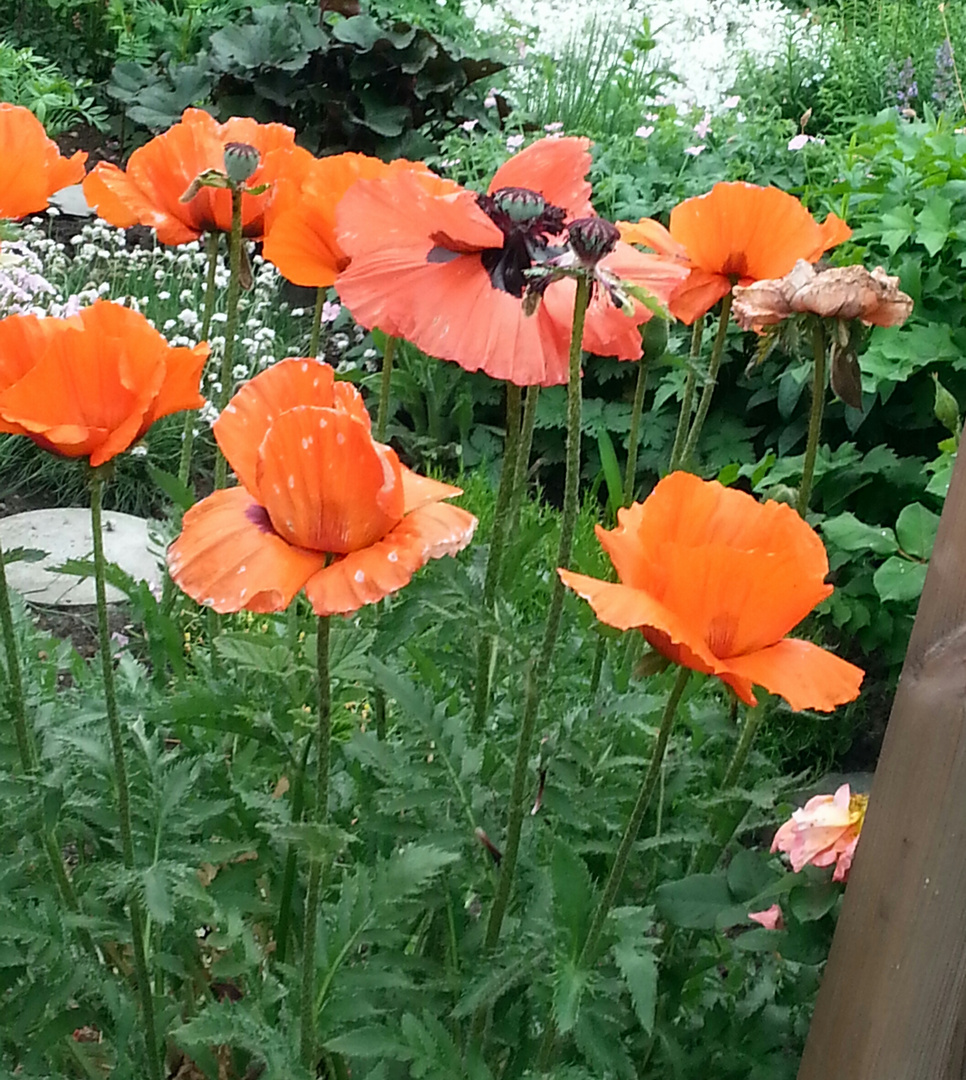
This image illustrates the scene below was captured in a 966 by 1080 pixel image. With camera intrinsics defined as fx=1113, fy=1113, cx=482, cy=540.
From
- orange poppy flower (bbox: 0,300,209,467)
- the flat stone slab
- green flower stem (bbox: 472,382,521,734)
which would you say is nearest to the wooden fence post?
green flower stem (bbox: 472,382,521,734)

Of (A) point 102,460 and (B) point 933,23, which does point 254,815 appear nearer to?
(A) point 102,460

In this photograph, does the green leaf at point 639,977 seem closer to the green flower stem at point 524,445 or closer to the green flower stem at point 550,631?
the green flower stem at point 550,631

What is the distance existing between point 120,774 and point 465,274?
43 cm

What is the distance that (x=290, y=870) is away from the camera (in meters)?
0.96

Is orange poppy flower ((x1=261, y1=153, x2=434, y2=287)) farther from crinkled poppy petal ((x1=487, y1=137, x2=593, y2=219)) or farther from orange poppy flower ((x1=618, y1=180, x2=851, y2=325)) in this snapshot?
orange poppy flower ((x1=618, y1=180, x2=851, y2=325))

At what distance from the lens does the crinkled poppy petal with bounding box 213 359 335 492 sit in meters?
0.63

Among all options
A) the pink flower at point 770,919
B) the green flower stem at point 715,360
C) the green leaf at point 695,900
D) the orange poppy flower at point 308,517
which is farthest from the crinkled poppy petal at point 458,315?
the pink flower at point 770,919

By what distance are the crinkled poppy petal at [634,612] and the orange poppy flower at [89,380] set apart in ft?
1.05

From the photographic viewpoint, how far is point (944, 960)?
69 centimetres

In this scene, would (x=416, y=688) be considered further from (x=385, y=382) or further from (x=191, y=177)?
(x=191, y=177)

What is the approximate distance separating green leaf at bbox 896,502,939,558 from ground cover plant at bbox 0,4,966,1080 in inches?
18.0

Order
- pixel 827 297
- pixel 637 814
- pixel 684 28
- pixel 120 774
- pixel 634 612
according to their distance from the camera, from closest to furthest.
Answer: pixel 634 612, pixel 637 814, pixel 120 774, pixel 827 297, pixel 684 28

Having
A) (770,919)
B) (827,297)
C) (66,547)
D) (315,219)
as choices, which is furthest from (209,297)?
(66,547)

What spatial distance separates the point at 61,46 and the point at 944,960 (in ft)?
17.7
